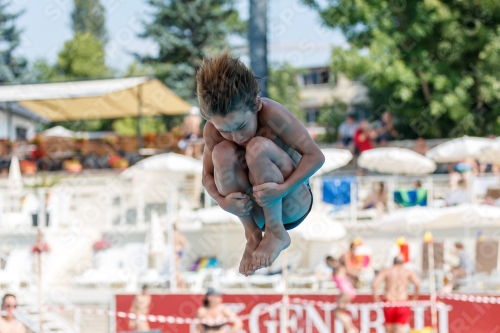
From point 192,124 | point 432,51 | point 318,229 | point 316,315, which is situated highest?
point 432,51

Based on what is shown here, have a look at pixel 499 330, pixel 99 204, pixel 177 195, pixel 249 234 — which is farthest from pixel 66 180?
pixel 249 234

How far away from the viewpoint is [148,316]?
30.9ft

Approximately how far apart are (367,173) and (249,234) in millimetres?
10154

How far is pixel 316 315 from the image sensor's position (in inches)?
360

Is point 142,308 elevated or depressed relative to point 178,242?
depressed

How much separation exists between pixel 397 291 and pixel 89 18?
37.7 metres

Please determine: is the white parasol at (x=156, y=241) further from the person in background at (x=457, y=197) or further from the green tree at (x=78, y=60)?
the green tree at (x=78, y=60)

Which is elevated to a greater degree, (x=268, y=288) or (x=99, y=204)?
(x=99, y=204)

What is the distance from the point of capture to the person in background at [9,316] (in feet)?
26.7

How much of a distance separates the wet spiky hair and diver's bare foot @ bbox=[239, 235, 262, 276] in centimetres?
91

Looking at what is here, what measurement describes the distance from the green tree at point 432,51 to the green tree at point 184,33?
6.80m

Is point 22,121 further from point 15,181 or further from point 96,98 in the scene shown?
point 15,181

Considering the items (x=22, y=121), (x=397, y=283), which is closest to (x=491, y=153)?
(x=397, y=283)

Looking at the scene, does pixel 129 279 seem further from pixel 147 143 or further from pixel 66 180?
pixel 147 143
